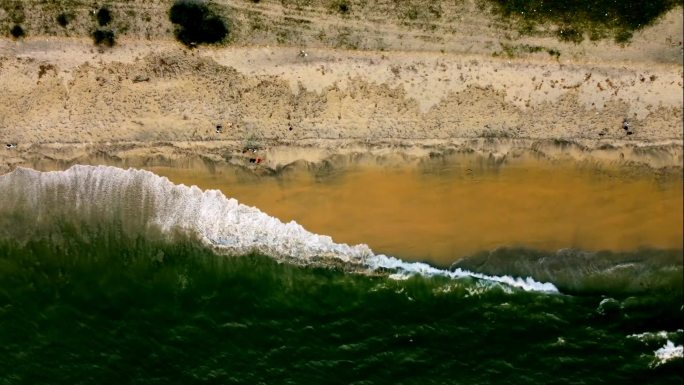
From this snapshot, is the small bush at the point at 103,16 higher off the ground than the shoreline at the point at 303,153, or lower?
higher

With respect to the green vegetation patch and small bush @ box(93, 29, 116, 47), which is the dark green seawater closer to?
small bush @ box(93, 29, 116, 47)

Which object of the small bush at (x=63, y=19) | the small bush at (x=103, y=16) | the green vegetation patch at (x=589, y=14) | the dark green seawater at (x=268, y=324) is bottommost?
the dark green seawater at (x=268, y=324)

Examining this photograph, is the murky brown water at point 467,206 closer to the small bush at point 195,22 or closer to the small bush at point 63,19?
the small bush at point 195,22

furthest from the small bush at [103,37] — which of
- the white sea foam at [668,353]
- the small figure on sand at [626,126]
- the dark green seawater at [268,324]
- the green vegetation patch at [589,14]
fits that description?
the white sea foam at [668,353]

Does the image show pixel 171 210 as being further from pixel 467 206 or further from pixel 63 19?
pixel 467 206

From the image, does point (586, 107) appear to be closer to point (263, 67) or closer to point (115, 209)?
point (263, 67)

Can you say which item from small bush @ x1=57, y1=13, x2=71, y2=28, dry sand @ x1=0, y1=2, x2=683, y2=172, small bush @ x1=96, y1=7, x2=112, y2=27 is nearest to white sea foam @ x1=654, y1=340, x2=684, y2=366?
dry sand @ x1=0, y1=2, x2=683, y2=172
